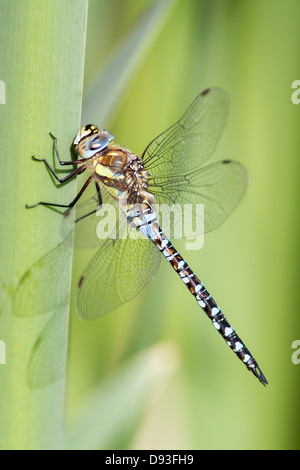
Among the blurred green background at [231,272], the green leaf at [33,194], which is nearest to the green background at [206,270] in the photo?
the blurred green background at [231,272]

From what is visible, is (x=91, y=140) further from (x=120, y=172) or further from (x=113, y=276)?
(x=113, y=276)

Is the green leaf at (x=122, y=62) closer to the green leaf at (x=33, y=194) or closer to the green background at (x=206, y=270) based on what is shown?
the green background at (x=206, y=270)

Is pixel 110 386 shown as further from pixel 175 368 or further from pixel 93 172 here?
pixel 93 172

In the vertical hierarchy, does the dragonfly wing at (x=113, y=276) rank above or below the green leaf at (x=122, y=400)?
above

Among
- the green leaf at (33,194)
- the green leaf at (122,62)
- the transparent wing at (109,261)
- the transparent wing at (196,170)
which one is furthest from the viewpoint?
the transparent wing at (196,170)

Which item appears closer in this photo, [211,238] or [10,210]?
[10,210]

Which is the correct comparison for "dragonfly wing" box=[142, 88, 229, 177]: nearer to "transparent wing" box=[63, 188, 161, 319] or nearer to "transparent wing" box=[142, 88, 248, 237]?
"transparent wing" box=[142, 88, 248, 237]

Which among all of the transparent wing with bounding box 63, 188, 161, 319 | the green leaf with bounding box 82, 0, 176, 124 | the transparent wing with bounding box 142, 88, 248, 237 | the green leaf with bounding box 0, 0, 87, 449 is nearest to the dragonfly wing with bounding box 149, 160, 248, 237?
the transparent wing with bounding box 142, 88, 248, 237
